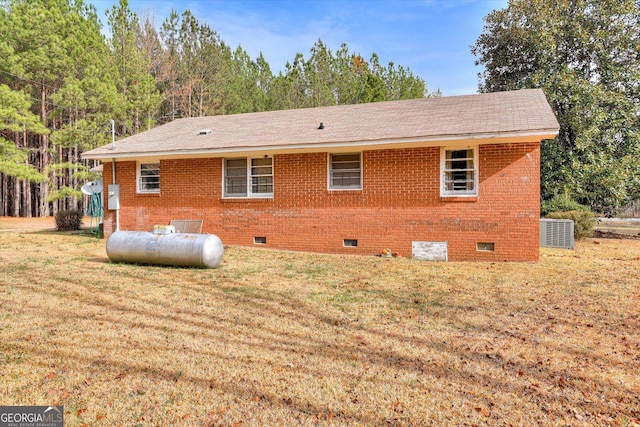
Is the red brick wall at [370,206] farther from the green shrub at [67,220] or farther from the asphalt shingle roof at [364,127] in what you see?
the green shrub at [67,220]

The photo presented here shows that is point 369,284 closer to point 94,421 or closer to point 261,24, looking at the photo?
point 94,421

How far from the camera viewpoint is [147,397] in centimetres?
318

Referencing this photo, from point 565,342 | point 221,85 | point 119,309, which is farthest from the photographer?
point 221,85

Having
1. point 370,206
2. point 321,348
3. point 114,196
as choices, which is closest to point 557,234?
point 370,206

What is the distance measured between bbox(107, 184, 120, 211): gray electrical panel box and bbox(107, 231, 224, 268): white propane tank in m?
4.80

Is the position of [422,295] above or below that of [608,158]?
below

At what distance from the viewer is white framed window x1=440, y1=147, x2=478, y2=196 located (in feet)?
33.8

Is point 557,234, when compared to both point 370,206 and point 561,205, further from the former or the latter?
point 370,206

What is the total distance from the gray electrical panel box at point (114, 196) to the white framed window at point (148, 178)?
2.44 ft

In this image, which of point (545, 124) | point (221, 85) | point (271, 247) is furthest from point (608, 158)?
point (221, 85)

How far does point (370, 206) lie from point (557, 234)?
6049 millimetres

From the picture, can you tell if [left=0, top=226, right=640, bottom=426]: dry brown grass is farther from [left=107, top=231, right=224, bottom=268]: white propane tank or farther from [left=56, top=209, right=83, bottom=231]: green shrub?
[left=56, top=209, right=83, bottom=231]: green shrub

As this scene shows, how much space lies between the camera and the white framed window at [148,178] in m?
13.4

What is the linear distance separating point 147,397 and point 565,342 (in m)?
4.28
